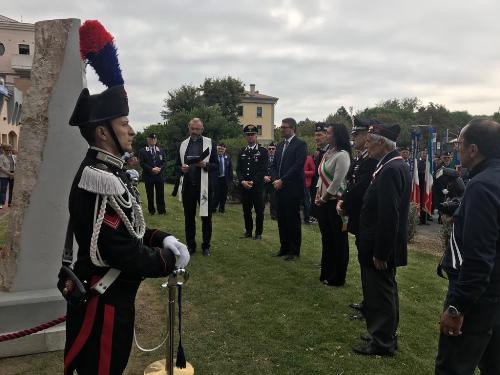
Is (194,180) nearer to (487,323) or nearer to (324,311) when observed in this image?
(324,311)

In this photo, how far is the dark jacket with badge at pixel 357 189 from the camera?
5016mm

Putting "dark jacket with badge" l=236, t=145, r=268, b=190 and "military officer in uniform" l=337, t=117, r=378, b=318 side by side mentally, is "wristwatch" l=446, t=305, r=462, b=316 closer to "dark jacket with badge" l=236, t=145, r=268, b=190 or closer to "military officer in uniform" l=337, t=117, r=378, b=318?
"military officer in uniform" l=337, t=117, r=378, b=318

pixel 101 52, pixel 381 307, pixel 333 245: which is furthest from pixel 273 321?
pixel 101 52

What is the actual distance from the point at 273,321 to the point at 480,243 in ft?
9.68

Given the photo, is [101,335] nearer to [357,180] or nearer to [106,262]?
[106,262]

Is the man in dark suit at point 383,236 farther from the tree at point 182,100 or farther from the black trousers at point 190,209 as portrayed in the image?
the tree at point 182,100

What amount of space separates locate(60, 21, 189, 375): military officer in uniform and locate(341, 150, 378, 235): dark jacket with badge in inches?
119

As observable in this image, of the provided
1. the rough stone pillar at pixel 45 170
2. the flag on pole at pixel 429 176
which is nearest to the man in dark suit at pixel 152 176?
the flag on pole at pixel 429 176

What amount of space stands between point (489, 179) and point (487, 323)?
0.89m

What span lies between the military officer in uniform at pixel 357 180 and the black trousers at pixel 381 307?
2.26ft

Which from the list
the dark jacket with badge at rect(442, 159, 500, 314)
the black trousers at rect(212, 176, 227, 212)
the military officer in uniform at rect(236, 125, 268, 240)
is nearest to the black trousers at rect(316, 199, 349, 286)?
the military officer in uniform at rect(236, 125, 268, 240)

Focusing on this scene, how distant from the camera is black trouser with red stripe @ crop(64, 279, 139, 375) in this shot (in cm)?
239

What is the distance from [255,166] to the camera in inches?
371

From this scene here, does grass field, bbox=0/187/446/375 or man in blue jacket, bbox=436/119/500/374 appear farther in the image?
grass field, bbox=0/187/446/375
